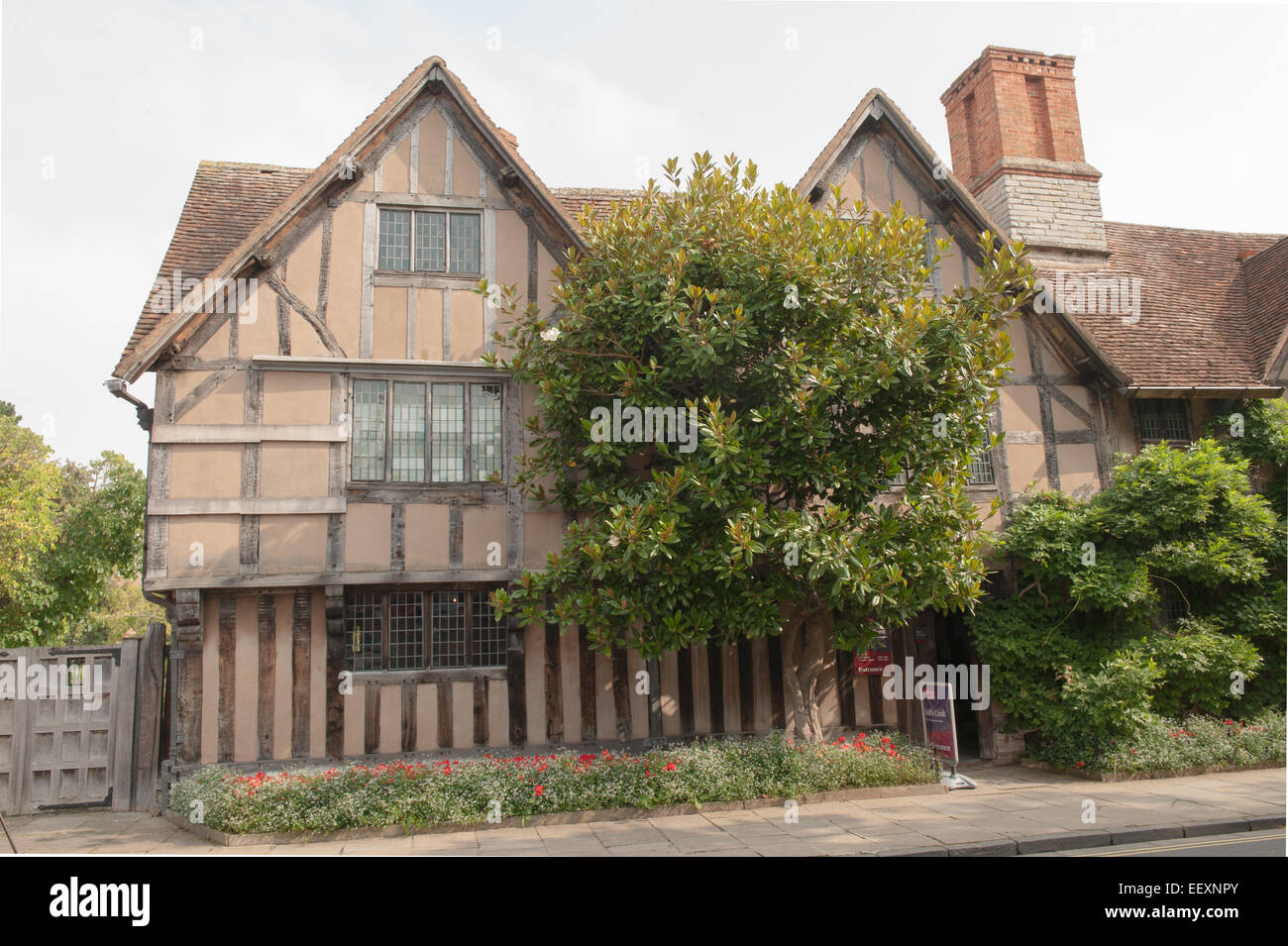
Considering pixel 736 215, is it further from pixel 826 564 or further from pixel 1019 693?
pixel 1019 693

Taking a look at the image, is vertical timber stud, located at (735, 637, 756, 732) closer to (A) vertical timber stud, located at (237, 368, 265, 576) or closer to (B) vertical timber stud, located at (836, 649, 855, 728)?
(B) vertical timber stud, located at (836, 649, 855, 728)

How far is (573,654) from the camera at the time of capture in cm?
1053

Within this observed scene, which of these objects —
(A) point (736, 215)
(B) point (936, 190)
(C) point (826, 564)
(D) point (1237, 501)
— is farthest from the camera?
(B) point (936, 190)

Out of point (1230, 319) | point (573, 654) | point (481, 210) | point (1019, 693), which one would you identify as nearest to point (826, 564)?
point (573, 654)

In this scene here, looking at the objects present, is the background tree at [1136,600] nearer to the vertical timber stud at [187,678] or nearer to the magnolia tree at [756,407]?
the magnolia tree at [756,407]

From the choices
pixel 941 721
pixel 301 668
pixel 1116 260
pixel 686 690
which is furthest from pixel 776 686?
pixel 1116 260

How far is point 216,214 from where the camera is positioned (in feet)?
39.7

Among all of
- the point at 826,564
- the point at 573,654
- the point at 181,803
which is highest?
the point at 826,564

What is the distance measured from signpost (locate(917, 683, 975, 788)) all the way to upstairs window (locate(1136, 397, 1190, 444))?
5243 mm

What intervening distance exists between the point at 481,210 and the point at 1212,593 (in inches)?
428

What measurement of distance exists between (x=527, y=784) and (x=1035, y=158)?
1286 centimetres

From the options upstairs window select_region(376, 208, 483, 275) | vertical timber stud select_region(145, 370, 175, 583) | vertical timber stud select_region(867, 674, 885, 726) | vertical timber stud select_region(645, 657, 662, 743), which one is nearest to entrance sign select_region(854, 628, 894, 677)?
vertical timber stud select_region(867, 674, 885, 726)

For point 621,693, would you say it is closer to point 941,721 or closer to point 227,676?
point 941,721

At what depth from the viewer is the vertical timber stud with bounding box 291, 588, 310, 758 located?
380 inches
